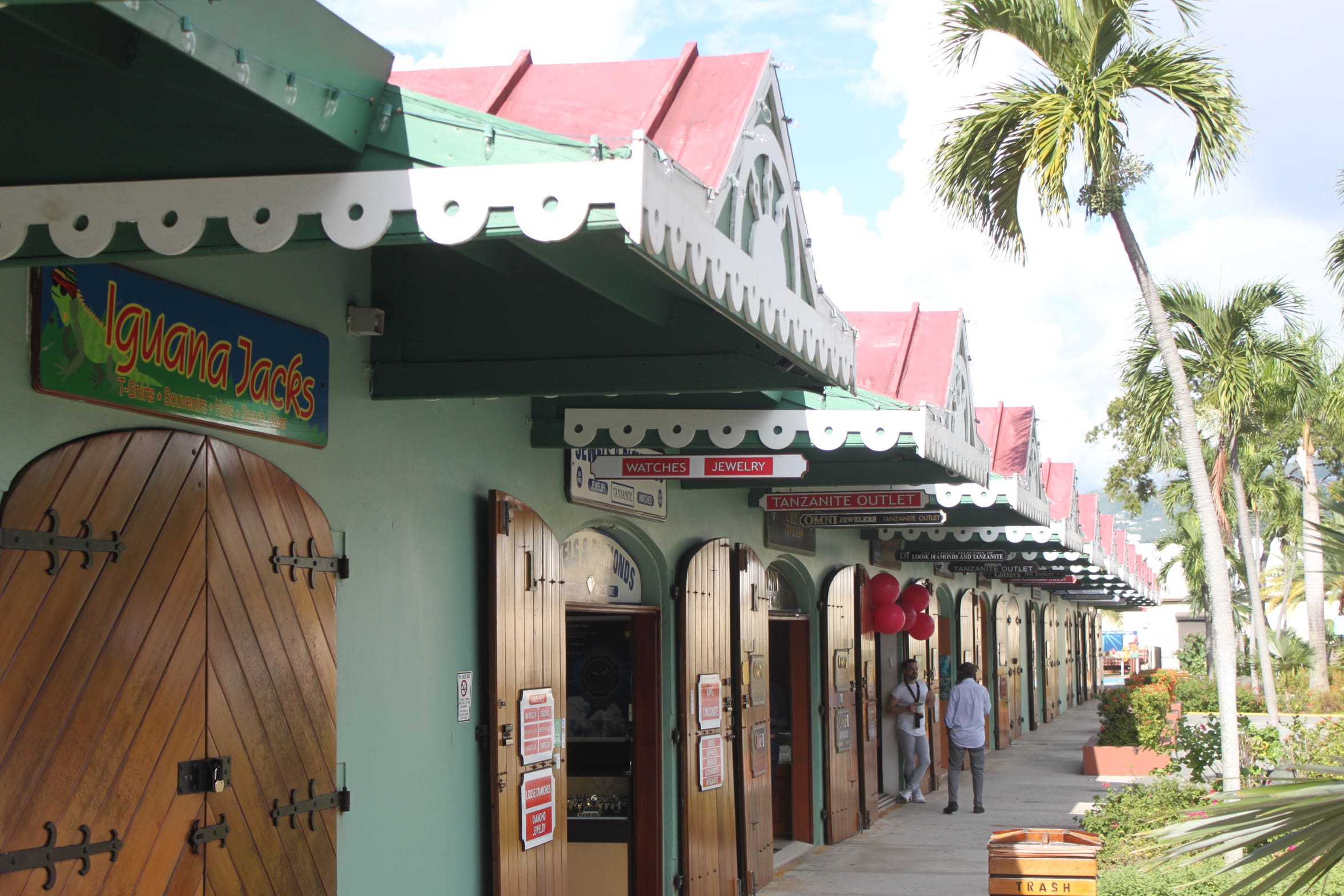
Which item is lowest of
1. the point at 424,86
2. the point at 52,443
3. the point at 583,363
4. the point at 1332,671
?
the point at 1332,671

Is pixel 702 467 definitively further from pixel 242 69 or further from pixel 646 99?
pixel 242 69

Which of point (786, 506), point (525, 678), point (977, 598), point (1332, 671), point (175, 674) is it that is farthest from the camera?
point (1332, 671)

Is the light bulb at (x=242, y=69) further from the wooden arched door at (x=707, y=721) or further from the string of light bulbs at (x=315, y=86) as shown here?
the wooden arched door at (x=707, y=721)

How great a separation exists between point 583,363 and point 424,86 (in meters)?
1.40

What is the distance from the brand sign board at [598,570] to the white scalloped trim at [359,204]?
4616 mm

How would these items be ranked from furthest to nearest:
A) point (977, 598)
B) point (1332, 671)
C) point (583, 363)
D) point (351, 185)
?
point (1332, 671) → point (977, 598) → point (583, 363) → point (351, 185)

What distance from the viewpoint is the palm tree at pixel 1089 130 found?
8891mm

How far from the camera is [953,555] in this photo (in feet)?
56.8

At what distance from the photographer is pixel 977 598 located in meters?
23.4

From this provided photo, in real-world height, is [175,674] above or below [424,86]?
below

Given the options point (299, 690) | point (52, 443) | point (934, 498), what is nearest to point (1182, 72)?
point (934, 498)

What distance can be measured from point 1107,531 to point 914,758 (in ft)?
59.6

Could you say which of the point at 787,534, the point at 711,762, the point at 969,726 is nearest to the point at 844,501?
the point at 787,534

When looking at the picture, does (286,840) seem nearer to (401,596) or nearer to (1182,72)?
(401,596)
